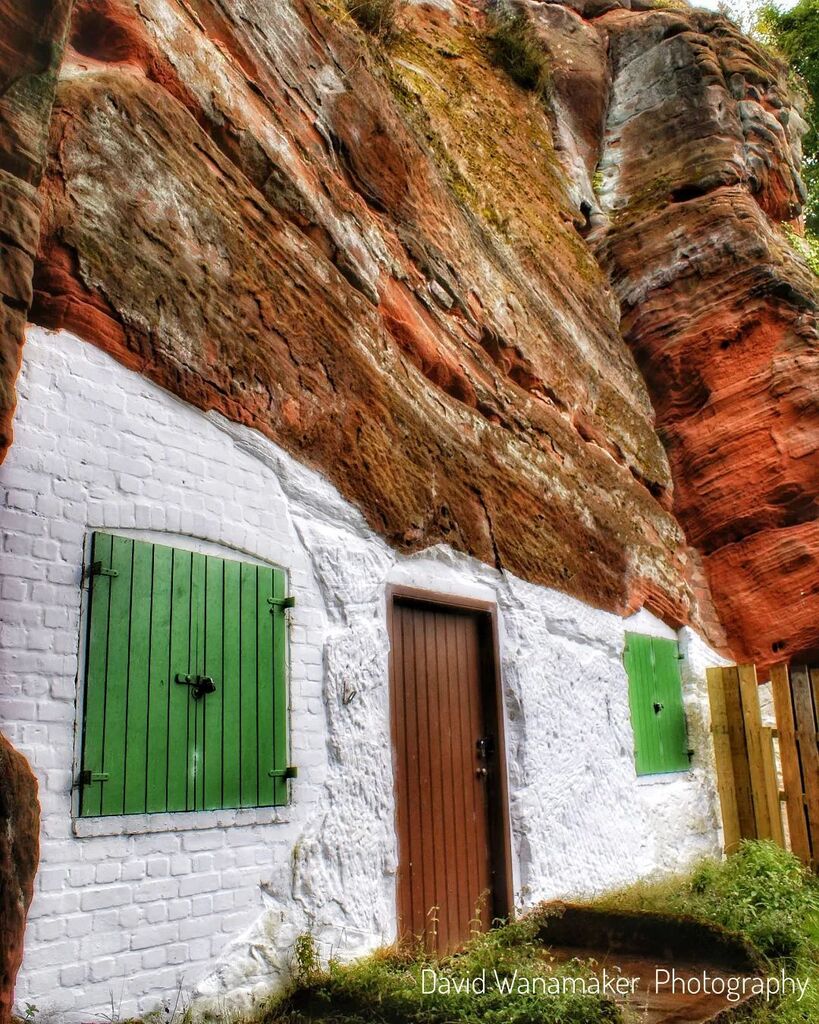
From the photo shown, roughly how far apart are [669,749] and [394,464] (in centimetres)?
425

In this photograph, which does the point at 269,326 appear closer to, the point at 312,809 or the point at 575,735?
the point at 312,809

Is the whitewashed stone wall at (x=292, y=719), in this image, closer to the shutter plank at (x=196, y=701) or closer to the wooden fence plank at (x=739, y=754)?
the shutter plank at (x=196, y=701)

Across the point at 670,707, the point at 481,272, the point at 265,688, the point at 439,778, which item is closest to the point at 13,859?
the point at 265,688

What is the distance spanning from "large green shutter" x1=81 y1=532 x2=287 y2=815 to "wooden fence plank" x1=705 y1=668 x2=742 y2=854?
18.0ft

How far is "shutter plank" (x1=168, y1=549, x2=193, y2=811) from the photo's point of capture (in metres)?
4.09

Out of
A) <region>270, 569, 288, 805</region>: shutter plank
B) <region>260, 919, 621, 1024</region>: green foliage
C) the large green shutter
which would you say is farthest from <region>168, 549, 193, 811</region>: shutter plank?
<region>260, 919, 621, 1024</region>: green foliage

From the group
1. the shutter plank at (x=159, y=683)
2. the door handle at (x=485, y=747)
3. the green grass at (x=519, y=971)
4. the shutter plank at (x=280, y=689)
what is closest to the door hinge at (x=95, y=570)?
the shutter plank at (x=159, y=683)

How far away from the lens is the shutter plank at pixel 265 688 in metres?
4.52

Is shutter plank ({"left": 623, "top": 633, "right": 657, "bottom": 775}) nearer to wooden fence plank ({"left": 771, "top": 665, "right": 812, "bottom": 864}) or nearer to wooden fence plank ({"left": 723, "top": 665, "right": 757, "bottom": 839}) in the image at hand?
wooden fence plank ({"left": 723, "top": 665, "right": 757, "bottom": 839})

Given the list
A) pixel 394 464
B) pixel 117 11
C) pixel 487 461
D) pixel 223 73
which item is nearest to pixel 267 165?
pixel 223 73

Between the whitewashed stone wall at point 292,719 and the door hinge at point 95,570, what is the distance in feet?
0.19

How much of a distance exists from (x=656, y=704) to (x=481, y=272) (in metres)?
4.27

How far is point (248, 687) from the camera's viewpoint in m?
4.56

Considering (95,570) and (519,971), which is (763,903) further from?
(95,570)
